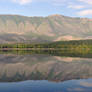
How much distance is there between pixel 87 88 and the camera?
76.7ft

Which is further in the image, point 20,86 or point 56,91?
point 20,86

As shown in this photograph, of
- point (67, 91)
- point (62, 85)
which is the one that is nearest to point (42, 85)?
point (62, 85)

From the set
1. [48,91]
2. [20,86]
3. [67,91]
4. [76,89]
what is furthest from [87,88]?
[20,86]

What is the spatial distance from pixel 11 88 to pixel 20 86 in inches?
52.0

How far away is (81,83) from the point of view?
26.4m

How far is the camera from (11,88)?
23.9 metres

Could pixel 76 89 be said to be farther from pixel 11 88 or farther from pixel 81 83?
pixel 11 88

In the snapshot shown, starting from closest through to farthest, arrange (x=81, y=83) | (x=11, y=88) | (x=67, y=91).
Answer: (x=67, y=91)
(x=11, y=88)
(x=81, y=83)

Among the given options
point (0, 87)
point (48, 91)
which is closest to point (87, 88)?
point (48, 91)

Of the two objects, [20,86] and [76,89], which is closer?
[76,89]

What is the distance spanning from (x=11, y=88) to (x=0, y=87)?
5.45 feet

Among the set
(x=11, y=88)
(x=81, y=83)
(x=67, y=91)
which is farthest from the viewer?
(x=81, y=83)

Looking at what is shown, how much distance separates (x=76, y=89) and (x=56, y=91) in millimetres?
2623

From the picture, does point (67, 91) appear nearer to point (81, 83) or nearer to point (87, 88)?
point (87, 88)
